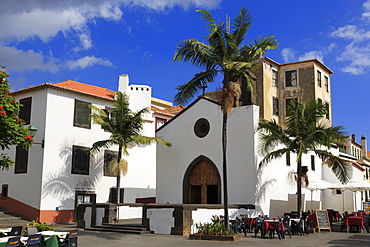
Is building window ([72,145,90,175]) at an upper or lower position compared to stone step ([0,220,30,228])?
upper

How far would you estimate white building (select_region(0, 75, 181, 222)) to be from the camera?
83.3 ft

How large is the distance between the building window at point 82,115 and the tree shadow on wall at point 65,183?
1383 millimetres

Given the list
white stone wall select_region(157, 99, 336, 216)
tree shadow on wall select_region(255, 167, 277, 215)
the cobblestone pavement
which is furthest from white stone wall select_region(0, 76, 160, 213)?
tree shadow on wall select_region(255, 167, 277, 215)

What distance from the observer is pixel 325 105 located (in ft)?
69.8

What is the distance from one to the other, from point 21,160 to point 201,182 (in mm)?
11800

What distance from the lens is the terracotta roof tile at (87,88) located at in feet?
94.4

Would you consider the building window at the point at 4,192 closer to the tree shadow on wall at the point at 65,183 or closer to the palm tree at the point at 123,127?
the tree shadow on wall at the point at 65,183

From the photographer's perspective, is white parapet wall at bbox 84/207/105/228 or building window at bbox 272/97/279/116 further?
building window at bbox 272/97/279/116

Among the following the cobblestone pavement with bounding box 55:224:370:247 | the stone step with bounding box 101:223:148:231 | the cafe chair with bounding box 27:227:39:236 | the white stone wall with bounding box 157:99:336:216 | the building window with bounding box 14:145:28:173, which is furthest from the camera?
the building window with bounding box 14:145:28:173

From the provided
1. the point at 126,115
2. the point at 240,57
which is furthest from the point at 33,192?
the point at 240,57

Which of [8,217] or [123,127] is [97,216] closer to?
[123,127]

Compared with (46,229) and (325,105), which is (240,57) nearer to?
(325,105)

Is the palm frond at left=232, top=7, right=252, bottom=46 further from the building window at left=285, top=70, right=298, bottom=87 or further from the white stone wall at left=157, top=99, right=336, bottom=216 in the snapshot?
the building window at left=285, top=70, right=298, bottom=87

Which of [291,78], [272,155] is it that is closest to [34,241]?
[272,155]
